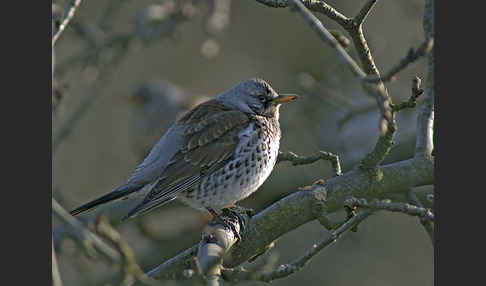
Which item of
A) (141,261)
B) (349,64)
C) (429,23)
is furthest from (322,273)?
(349,64)

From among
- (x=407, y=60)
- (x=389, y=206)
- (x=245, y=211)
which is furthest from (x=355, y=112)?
(x=407, y=60)

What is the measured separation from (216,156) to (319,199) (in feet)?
2.85

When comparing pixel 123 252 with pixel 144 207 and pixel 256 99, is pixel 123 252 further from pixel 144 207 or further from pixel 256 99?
pixel 256 99

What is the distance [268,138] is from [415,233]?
316cm

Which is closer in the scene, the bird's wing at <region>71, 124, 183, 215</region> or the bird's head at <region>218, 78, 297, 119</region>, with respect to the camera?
the bird's wing at <region>71, 124, 183, 215</region>

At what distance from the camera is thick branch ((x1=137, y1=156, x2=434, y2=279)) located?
3668 millimetres

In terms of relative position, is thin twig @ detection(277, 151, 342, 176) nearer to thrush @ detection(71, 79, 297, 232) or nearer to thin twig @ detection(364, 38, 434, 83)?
thrush @ detection(71, 79, 297, 232)

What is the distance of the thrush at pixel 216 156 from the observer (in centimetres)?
406

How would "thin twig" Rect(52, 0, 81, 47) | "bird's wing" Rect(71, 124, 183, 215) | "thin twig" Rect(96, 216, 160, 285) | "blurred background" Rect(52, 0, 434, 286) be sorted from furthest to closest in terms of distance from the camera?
"blurred background" Rect(52, 0, 434, 286) → "bird's wing" Rect(71, 124, 183, 215) → "thin twig" Rect(52, 0, 81, 47) → "thin twig" Rect(96, 216, 160, 285)

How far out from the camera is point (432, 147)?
375cm

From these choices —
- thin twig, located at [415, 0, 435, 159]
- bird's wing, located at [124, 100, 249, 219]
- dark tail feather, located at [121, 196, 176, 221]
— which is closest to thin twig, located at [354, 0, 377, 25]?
thin twig, located at [415, 0, 435, 159]

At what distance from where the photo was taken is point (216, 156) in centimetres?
423

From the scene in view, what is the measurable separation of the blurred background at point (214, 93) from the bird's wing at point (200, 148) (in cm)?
86

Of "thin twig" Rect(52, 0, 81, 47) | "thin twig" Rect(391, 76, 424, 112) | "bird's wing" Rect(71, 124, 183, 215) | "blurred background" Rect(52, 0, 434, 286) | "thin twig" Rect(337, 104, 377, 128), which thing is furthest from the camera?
"thin twig" Rect(337, 104, 377, 128)
